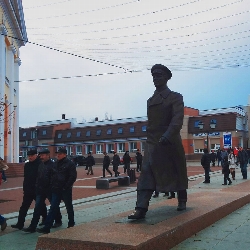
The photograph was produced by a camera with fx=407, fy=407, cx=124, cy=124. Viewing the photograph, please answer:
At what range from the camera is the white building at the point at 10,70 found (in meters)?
28.5

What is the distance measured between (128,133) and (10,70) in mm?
25818

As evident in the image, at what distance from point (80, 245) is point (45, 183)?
316 centimetres

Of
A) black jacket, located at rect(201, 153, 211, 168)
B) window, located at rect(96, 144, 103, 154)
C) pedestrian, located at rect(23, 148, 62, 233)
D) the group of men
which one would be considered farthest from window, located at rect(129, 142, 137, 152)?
pedestrian, located at rect(23, 148, 62, 233)

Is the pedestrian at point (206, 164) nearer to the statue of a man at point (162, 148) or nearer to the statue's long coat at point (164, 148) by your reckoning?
the statue of a man at point (162, 148)

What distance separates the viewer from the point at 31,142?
6300 centimetres

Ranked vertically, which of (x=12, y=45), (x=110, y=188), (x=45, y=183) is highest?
(x=12, y=45)

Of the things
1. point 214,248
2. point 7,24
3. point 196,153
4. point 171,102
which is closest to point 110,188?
point 171,102

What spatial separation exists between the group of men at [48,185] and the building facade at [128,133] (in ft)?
128

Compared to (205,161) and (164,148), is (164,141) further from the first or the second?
(205,161)

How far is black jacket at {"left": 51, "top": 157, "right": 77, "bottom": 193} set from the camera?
7.62m

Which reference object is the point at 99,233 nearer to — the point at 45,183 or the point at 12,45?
the point at 45,183

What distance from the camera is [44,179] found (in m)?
7.85

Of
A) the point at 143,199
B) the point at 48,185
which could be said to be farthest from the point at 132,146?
the point at 143,199

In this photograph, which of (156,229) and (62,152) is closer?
(156,229)
